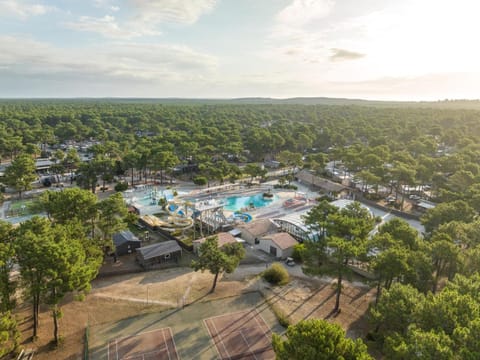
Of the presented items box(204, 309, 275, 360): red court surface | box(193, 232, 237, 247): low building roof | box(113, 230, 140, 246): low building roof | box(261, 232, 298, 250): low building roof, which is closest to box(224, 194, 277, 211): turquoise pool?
box(193, 232, 237, 247): low building roof

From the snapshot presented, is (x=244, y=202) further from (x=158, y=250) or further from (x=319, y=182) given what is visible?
(x=158, y=250)

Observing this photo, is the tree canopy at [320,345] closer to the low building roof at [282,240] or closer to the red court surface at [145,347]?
the red court surface at [145,347]

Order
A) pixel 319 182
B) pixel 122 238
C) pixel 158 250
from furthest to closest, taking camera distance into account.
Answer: pixel 319 182 → pixel 122 238 → pixel 158 250

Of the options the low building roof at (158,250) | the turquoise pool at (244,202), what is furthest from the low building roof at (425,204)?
the low building roof at (158,250)

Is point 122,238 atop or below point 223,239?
atop

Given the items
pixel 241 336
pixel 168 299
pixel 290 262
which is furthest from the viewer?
pixel 290 262

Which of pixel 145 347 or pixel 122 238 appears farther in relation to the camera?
pixel 122 238

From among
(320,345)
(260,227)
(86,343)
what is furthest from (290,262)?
(86,343)

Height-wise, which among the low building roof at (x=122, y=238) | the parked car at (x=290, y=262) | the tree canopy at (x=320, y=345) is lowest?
the parked car at (x=290, y=262)
